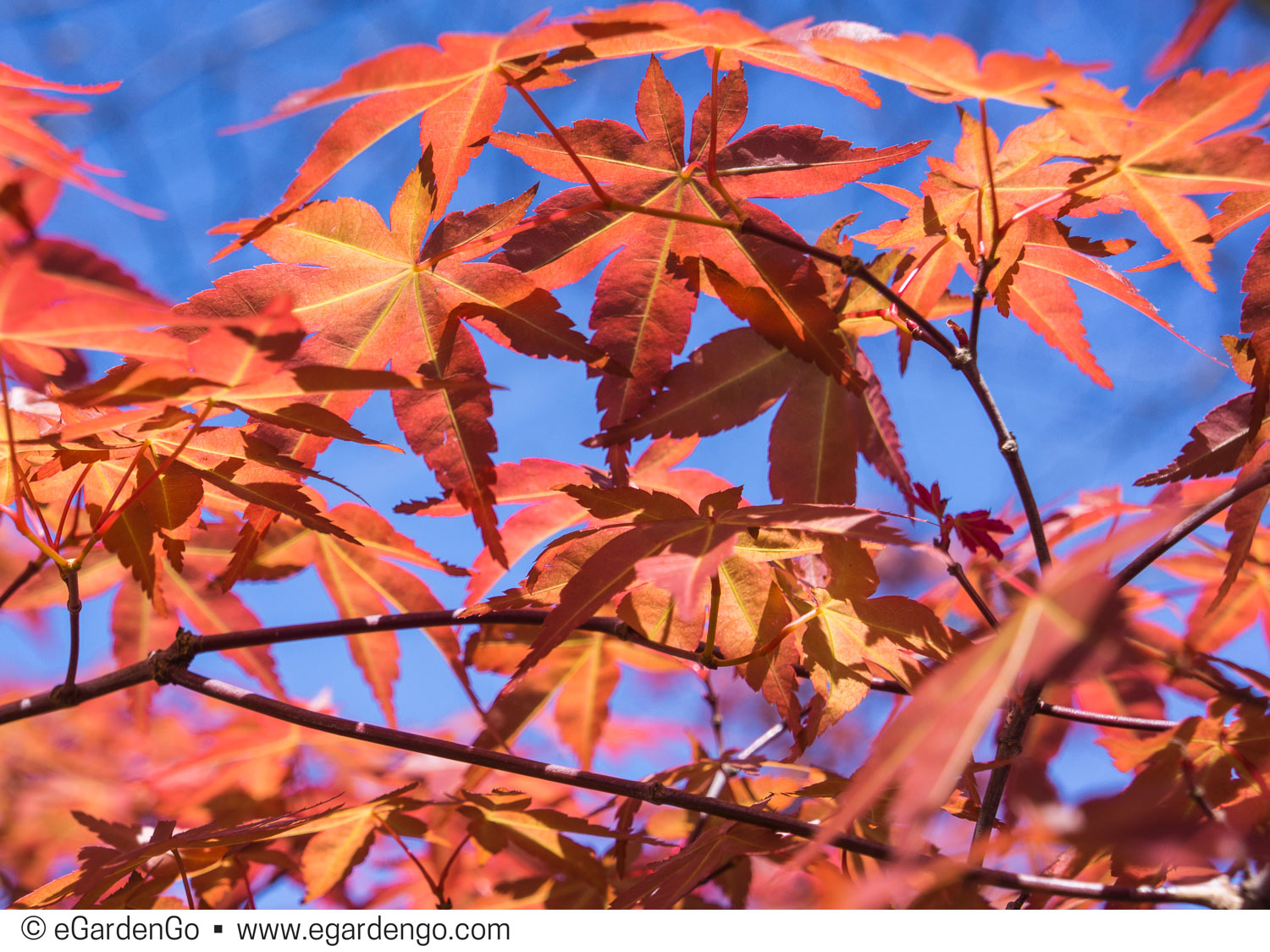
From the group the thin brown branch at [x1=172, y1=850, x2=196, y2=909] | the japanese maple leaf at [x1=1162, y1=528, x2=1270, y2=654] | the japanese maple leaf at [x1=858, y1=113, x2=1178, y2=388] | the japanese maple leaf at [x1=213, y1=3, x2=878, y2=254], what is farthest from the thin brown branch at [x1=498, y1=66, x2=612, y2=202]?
the japanese maple leaf at [x1=1162, y1=528, x2=1270, y2=654]

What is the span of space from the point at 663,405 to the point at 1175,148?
44 cm

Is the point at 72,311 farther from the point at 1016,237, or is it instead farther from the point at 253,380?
the point at 1016,237

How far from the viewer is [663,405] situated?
0.71 meters

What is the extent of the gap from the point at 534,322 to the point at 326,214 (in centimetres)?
22

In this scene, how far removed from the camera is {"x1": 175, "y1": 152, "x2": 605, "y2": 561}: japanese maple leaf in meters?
0.71

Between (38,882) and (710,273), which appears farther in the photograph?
(38,882)

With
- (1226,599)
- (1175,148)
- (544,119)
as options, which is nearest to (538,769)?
(544,119)

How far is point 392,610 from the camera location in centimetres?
101

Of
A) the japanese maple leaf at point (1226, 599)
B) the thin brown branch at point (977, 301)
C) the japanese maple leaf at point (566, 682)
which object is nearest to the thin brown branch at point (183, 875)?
the japanese maple leaf at point (566, 682)

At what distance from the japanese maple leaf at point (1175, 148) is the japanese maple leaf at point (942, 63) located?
5cm

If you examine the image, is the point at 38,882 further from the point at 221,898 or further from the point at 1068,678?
the point at 1068,678

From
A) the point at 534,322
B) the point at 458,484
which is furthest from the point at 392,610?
the point at 534,322

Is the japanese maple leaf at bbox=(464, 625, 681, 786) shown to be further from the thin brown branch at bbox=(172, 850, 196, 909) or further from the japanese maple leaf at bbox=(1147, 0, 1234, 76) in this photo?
the japanese maple leaf at bbox=(1147, 0, 1234, 76)

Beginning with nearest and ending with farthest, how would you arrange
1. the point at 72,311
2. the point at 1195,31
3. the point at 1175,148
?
the point at 1195,31
the point at 72,311
the point at 1175,148
